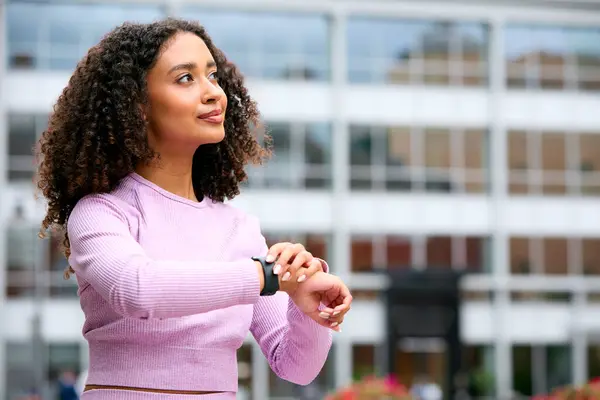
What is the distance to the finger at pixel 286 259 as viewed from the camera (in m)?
1.93

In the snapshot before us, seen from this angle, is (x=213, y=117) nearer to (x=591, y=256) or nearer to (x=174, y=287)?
(x=174, y=287)

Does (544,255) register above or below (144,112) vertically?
below

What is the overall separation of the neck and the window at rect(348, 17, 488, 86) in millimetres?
34513

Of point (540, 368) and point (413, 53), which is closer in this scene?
point (413, 53)

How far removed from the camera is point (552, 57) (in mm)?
37406

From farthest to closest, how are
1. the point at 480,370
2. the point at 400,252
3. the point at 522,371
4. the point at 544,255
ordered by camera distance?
the point at 544,255 < the point at 522,371 < the point at 400,252 < the point at 480,370

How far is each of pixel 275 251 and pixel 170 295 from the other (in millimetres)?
189

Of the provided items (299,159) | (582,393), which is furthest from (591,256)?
(582,393)

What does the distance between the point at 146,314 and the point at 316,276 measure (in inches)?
11.9

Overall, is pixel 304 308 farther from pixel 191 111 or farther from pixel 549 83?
pixel 549 83

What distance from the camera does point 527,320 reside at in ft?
121

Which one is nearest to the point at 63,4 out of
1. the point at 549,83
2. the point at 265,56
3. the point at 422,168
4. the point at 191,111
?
the point at 265,56

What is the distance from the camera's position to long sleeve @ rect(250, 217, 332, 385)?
2.20 meters

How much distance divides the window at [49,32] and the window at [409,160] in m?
7.35
